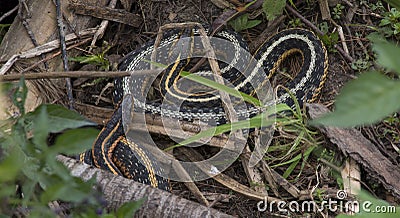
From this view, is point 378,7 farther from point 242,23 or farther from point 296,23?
point 242,23

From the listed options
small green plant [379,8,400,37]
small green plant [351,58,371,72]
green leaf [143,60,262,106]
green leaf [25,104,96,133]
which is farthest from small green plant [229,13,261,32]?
green leaf [25,104,96,133]

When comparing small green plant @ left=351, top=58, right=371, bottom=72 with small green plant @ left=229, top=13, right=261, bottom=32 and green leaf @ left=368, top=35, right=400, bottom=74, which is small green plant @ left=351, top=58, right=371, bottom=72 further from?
green leaf @ left=368, top=35, right=400, bottom=74

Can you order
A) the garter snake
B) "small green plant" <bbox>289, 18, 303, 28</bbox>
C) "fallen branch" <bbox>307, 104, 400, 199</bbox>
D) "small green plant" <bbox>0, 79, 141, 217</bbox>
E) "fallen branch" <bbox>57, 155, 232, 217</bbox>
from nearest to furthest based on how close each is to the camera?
1. "small green plant" <bbox>0, 79, 141, 217</bbox>
2. "fallen branch" <bbox>57, 155, 232, 217</bbox>
3. "fallen branch" <bbox>307, 104, 400, 199</bbox>
4. the garter snake
5. "small green plant" <bbox>289, 18, 303, 28</bbox>

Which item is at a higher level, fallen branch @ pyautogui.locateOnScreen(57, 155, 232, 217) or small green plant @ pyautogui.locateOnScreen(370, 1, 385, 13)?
small green plant @ pyautogui.locateOnScreen(370, 1, 385, 13)

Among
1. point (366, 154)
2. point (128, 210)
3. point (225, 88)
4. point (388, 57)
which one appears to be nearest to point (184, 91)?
point (225, 88)

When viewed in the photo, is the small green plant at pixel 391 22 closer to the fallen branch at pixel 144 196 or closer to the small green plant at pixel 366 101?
the fallen branch at pixel 144 196

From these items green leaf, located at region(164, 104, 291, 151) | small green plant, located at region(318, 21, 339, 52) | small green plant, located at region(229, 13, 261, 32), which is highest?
small green plant, located at region(229, 13, 261, 32)

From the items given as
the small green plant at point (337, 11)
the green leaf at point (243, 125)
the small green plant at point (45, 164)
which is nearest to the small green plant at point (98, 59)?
the green leaf at point (243, 125)

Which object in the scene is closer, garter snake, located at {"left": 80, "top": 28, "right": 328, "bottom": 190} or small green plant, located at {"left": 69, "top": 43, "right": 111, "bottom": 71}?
garter snake, located at {"left": 80, "top": 28, "right": 328, "bottom": 190}
